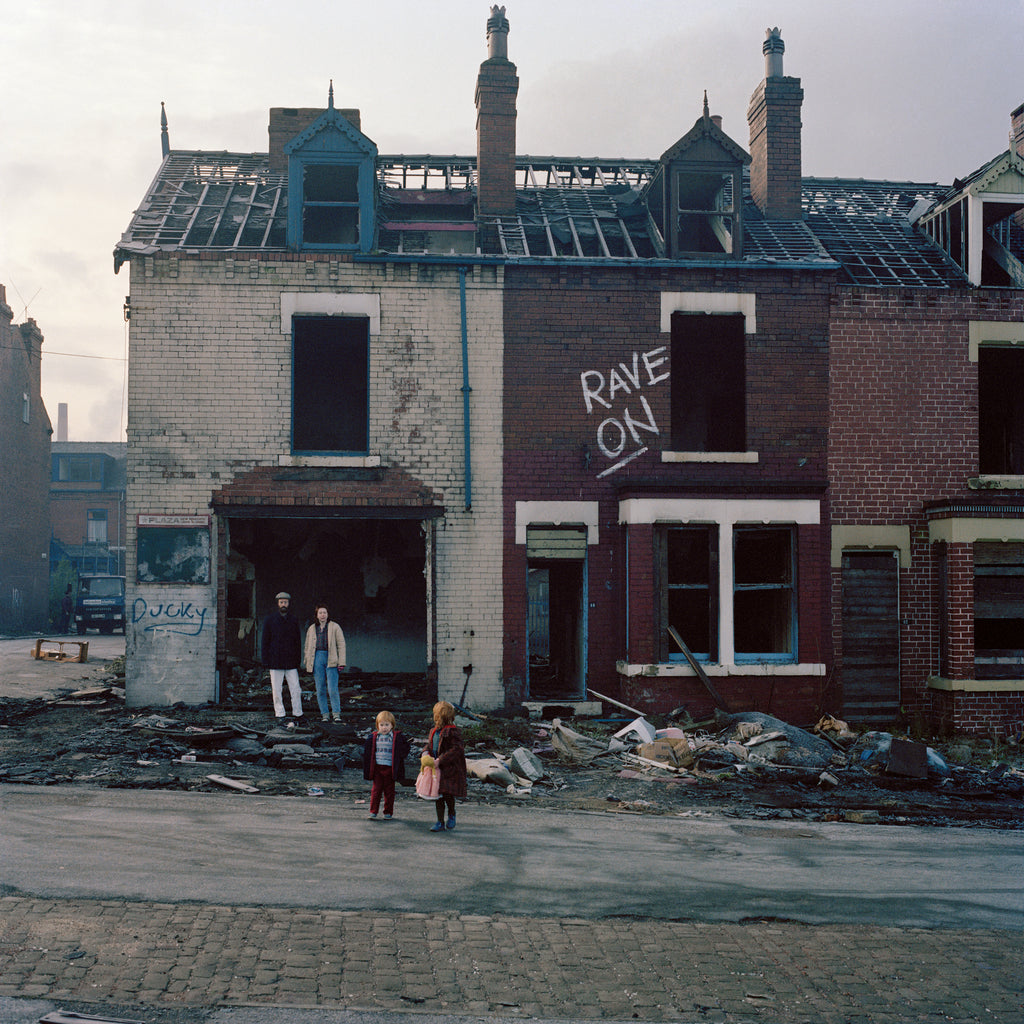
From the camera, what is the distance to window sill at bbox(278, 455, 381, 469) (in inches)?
589

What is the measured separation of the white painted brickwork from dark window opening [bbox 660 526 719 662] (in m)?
2.73

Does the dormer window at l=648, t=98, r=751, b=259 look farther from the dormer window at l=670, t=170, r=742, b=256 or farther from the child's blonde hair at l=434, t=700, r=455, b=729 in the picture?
the child's blonde hair at l=434, t=700, r=455, b=729

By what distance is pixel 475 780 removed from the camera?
1119cm

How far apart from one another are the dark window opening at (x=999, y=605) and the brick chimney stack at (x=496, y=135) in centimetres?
967

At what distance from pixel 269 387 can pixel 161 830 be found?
8.30 meters

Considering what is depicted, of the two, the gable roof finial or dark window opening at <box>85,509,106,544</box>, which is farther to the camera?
dark window opening at <box>85,509,106,544</box>

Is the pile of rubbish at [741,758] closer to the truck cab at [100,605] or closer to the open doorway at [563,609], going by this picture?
the open doorway at [563,609]

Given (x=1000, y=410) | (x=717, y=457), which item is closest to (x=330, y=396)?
(x=717, y=457)

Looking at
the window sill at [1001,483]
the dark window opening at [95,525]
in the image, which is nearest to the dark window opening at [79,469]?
the dark window opening at [95,525]

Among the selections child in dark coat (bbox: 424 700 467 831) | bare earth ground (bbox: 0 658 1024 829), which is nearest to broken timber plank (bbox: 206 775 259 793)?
bare earth ground (bbox: 0 658 1024 829)

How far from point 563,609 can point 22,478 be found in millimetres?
29534

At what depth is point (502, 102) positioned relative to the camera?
1677 centimetres

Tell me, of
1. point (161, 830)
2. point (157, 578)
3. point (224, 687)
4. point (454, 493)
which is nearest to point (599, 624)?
point (454, 493)

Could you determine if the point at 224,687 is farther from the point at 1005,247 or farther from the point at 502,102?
the point at 1005,247
